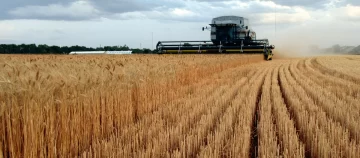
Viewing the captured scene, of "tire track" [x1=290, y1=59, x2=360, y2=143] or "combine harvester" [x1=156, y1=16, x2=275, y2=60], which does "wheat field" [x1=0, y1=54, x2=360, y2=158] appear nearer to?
"tire track" [x1=290, y1=59, x2=360, y2=143]

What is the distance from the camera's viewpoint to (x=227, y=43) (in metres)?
29.4

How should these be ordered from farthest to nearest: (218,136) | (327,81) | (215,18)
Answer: (215,18)
(327,81)
(218,136)

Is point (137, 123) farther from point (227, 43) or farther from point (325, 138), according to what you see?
point (227, 43)

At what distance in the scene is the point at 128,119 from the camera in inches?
236

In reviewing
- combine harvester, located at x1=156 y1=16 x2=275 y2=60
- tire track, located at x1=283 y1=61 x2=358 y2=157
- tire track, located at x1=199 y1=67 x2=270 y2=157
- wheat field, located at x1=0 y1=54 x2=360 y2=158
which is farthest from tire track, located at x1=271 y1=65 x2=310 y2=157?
combine harvester, located at x1=156 y1=16 x2=275 y2=60

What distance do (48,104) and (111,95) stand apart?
167cm

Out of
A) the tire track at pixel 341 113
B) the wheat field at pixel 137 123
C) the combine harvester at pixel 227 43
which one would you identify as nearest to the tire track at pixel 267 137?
the wheat field at pixel 137 123

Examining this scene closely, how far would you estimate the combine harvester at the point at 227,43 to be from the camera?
28.5 m

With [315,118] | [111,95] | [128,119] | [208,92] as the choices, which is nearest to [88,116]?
[111,95]

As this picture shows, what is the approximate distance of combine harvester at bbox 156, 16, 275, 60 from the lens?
28.5m

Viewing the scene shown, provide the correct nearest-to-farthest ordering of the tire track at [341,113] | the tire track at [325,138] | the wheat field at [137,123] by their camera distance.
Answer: the wheat field at [137,123], the tire track at [325,138], the tire track at [341,113]

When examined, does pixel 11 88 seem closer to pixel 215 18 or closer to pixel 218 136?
pixel 218 136

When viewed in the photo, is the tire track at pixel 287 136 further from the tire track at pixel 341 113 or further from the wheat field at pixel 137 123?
the tire track at pixel 341 113

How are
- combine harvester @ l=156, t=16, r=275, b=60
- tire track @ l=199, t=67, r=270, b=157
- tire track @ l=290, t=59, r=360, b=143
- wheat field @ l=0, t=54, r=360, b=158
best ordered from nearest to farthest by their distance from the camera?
wheat field @ l=0, t=54, r=360, b=158
tire track @ l=199, t=67, r=270, b=157
tire track @ l=290, t=59, r=360, b=143
combine harvester @ l=156, t=16, r=275, b=60
